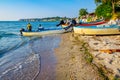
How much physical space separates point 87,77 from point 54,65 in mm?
2799

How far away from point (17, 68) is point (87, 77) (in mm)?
4084

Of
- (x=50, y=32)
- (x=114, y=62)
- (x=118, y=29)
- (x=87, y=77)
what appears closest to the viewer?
(x=87, y=77)

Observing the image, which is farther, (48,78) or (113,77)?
(48,78)

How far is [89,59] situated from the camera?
1045 cm

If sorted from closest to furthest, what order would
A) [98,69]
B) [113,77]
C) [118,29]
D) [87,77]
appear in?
[113,77], [87,77], [98,69], [118,29]

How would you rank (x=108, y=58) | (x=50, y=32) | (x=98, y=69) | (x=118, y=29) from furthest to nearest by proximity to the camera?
(x=50, y=32) → (x=118, y=29) → (x=108, y=58) → (x=98, y=69)

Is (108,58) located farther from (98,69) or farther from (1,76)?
(1,76)

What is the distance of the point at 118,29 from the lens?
20.8 metres

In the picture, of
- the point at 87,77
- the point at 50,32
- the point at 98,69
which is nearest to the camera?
the point at 87,77

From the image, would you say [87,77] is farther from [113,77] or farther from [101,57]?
[101,57]

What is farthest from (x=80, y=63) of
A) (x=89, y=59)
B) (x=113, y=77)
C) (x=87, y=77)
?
(x=113, y=77)

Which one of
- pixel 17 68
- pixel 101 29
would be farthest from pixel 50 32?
pixel 17 68

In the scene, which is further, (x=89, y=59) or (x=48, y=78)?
(x=89, y=59)

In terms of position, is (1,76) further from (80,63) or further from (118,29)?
(118,29)
